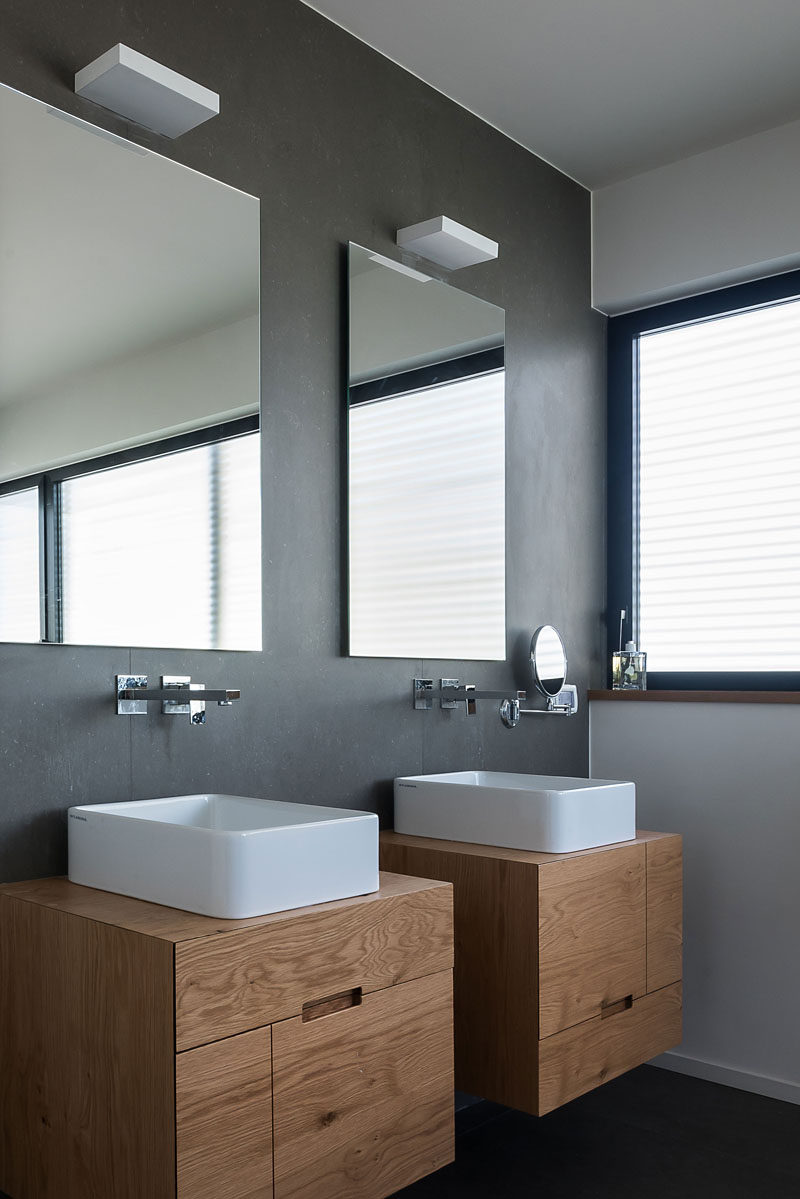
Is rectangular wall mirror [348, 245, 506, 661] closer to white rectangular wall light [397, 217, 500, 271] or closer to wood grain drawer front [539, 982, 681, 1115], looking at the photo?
white rectangular wall light [397, 217, 500, 271]

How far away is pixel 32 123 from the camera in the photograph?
187cm

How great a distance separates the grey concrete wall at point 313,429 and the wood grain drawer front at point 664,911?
1.76ft

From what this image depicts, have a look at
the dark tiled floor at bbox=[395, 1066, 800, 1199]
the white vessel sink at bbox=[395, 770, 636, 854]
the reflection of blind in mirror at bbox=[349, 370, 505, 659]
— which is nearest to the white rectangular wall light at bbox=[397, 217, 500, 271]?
the reflection of blind in mirror at bbox=[349, 370, 505, 659]

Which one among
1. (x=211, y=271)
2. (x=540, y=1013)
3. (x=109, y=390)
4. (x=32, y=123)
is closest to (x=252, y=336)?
(x=211, y=271)

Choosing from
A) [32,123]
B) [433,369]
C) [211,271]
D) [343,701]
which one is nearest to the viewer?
[32,123]

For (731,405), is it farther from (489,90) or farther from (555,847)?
(555,847)

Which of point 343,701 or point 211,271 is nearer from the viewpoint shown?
point 211,271

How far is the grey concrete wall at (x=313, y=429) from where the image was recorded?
1.91 metres

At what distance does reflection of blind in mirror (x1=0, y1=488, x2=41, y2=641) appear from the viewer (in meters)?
1.82

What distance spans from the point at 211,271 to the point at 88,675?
873mm

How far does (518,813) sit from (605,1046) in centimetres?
54

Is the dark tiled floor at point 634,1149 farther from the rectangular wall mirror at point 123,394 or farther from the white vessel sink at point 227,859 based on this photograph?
the rectangular wall mirror at point 123,394

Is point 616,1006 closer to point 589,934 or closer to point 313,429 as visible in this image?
point 589,934

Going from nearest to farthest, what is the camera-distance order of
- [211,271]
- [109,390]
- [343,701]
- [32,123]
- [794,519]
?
[32,123] < [109,390] < [211,271] < [343,701] < [794,519]
